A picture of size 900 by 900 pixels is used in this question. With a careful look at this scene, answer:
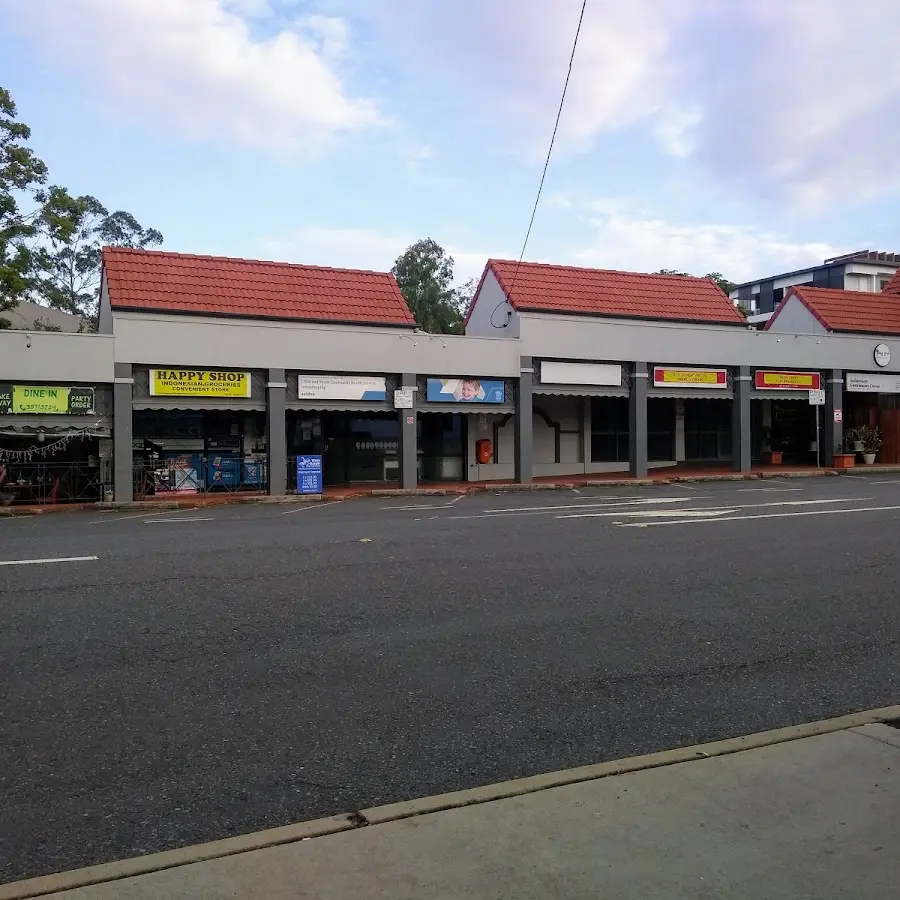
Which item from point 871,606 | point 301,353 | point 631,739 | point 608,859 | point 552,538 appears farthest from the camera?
point 301,353

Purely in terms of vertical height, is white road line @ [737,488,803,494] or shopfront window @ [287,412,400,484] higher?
shopfront window @ [287,412,400,484]

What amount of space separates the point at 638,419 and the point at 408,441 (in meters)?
7.53

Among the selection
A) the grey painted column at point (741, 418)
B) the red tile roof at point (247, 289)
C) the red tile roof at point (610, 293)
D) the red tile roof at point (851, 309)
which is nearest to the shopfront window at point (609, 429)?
the red tile roof at point (610, 293)

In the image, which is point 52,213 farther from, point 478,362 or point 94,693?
point 94,693

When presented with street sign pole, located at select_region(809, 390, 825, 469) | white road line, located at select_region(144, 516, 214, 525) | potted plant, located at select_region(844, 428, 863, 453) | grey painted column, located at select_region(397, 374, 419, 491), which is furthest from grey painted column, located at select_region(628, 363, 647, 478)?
white road line, located at select_region(144, 516, 214, 525)

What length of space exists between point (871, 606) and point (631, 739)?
446 centimetres

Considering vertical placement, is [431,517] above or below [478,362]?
below

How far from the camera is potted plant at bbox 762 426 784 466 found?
32531 mm

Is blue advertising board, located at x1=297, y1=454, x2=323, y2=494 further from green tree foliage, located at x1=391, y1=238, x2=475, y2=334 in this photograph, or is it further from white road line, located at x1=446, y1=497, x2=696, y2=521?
green tree foliage, located at x1=391, y1=238, x2=475, y2=334

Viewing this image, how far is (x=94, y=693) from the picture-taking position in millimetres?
5684

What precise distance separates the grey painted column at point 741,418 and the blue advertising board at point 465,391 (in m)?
8.42

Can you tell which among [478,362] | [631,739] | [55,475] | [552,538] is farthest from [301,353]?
[631,739]

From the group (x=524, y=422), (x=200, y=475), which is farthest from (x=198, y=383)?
(x=524, y=422)

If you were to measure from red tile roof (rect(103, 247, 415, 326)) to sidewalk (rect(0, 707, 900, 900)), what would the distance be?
20223 millimetres
